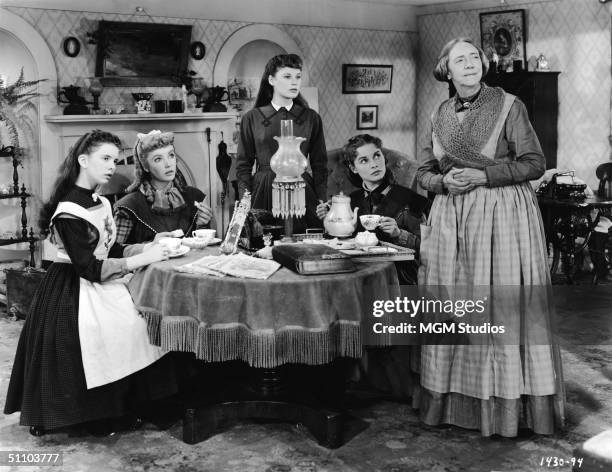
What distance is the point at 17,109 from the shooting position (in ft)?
24.3

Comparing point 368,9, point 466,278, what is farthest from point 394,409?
point 368,9

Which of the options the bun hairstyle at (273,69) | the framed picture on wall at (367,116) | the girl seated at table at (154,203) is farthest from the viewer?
the framed picture on wall at (367,116)

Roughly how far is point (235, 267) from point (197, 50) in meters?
5.37

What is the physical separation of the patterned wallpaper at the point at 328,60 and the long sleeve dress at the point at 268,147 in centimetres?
319

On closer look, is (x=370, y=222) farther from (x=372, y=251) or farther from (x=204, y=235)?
(x=204, y=235)

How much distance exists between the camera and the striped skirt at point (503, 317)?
3.69 metres

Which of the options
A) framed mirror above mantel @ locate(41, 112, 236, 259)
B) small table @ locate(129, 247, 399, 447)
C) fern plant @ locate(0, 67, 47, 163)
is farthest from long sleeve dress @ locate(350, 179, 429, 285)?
fern plant @ locate(0, 67, 47, 163)

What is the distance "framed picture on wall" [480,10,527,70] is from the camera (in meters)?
8.97

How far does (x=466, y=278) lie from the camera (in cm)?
378

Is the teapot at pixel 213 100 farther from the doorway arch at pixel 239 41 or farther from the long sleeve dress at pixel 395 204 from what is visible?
the long sleeve dress at pixel 395 204

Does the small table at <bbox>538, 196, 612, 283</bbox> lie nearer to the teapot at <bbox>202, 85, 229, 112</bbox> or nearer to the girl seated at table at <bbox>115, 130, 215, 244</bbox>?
the teapot at <bbox>202, 85, 229, 112</bbox>

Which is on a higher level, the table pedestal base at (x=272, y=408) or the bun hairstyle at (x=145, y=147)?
the bun hairstyle at (x=145, y=147)

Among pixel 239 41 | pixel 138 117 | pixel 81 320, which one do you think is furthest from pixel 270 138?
pixel 239 41

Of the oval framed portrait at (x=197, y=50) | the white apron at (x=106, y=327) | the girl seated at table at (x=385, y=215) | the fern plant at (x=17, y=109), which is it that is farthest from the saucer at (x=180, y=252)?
the oval framed portrait at (x=197, y=50)
